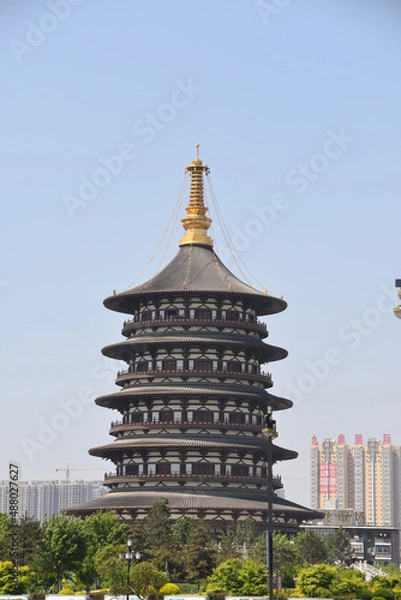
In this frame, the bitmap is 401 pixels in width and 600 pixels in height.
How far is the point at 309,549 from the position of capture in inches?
4729

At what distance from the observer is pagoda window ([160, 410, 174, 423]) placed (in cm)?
12306

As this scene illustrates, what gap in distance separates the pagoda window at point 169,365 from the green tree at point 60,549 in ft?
73.7

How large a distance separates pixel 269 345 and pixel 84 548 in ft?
98.1

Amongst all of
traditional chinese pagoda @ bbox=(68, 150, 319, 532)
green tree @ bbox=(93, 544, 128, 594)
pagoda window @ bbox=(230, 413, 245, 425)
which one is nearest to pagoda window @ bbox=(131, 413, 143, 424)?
traditional chinese pagoda @ bbox=(68, 150, 319, 532)

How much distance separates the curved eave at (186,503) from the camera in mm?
116688

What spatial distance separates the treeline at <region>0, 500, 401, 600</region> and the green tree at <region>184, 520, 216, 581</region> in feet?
0.25

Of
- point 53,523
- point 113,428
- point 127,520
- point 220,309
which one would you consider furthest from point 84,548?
point 220,309

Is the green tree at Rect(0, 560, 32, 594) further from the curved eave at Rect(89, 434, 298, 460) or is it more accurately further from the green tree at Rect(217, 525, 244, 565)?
the curved eave at Rect(89, 434, 298, 460)

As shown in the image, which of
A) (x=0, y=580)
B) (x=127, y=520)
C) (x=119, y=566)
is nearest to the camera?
(x=0, y=580)

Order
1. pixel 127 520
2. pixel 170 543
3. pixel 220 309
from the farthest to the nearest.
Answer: pixel 220 309
pixel 127 520
pixel 170 543

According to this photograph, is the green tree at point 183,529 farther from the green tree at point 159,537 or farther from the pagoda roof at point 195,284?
the pagoda roof at point 195,284

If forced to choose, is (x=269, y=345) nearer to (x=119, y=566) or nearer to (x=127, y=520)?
(x=127, y=520)

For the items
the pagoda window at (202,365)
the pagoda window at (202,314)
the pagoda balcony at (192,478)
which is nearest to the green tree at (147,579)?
the pagoda balcony at (192,478)

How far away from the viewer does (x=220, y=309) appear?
127 m
